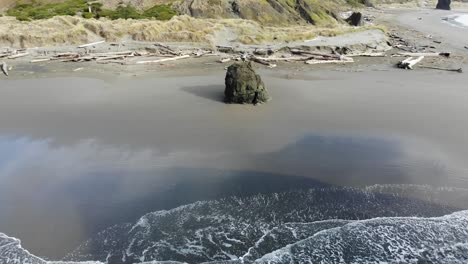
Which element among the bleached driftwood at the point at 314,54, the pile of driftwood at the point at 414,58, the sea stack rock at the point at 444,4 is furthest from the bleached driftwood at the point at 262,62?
the sea stack rock at the point at 444,4

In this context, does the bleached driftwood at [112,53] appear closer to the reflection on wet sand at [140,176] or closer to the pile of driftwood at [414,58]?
the reflection on wet sand at [140,176]

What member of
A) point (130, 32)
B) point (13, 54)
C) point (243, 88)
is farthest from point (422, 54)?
point (13, 54)

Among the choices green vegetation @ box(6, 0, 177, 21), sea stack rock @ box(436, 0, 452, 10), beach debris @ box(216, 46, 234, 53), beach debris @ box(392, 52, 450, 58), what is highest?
sea stack rock @ box(436, 0, 452, 10)

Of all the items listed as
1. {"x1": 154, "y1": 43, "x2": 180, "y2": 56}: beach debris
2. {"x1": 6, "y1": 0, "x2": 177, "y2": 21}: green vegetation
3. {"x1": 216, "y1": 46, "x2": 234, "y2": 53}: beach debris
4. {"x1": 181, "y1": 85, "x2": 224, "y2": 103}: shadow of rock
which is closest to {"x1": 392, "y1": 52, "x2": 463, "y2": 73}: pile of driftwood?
{"x1": 216, "y1": 46, "x2": 234, "y2": 53}: beach debris

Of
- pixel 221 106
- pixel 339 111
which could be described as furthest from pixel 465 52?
pixel 221 106

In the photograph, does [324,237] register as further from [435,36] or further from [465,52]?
[435,36]

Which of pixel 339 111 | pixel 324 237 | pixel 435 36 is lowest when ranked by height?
Result: pixel 324 237

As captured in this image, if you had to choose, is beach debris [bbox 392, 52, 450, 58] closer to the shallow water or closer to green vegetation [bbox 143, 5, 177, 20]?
the shallow water
